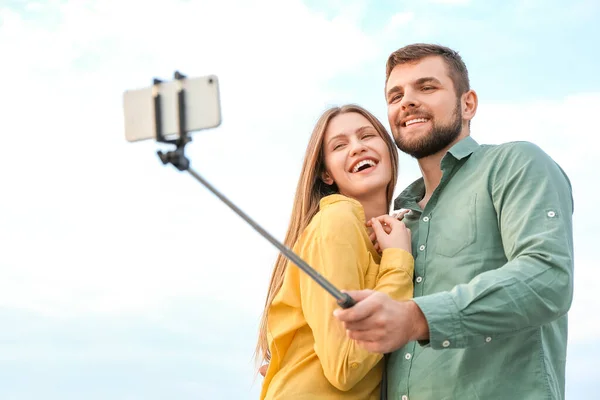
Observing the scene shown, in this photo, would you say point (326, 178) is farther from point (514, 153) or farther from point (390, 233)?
point (514, 153)

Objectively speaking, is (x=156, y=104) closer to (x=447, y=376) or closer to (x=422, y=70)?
(x=447, y=376)

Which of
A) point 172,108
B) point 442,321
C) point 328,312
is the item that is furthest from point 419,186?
point 172,108

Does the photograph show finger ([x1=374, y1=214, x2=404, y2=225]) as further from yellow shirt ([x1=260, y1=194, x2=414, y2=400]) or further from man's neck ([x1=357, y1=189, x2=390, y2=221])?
man's neck ([x1=357, y1=189, x2=390, y2=221])

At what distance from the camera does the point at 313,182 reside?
527 centimetres

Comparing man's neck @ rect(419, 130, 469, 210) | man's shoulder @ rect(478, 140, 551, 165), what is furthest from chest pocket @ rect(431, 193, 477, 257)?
man's neck @ rect(419, 130, 469, 210)

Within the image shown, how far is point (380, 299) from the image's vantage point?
10.9ft

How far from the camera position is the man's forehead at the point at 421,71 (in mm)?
5000

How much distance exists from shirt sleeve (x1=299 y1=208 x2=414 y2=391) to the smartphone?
1.49 metres

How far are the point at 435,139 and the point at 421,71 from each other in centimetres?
44

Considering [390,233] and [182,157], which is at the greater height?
[182,157]

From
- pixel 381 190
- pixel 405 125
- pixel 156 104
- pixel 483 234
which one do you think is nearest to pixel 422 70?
pixel 405 125

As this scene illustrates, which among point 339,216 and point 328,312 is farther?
point 339,216

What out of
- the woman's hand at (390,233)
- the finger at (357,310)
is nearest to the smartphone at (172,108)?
the finger at (357,310)

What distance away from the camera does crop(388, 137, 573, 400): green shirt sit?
3.58 metres
